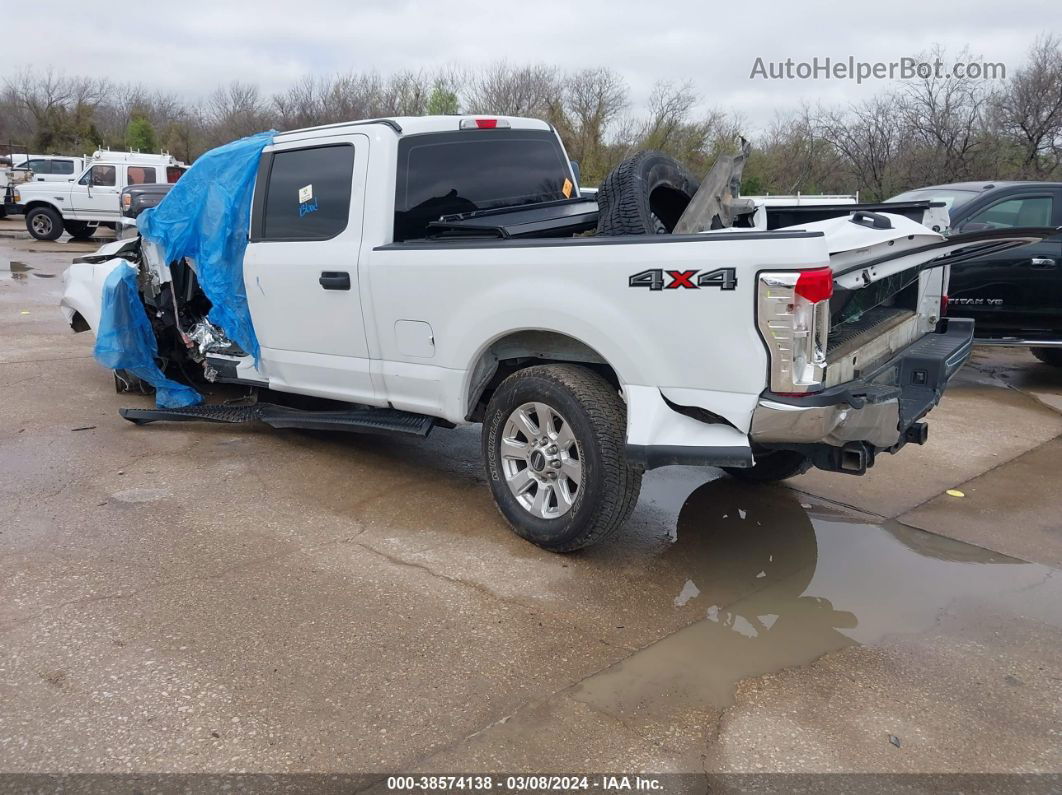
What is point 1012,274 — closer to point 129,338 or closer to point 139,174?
point 129,338

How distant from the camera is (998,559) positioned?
446 centimetres

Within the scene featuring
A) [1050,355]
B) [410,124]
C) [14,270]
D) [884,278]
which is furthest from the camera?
[14,270]

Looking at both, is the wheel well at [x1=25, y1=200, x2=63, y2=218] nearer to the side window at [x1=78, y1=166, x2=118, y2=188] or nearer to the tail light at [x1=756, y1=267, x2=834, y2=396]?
the side window at [x1=78, y1=166, x2=118, y2=188]

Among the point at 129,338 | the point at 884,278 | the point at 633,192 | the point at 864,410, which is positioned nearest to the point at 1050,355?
the point at 884,278

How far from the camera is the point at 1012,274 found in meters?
8.05

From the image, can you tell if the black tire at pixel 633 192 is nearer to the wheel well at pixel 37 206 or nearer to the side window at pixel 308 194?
the side window at pixel 308 194

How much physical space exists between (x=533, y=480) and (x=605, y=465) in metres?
0.51

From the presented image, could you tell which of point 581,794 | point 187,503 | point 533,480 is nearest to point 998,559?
point 533,480

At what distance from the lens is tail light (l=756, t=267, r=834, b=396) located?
10.9ft

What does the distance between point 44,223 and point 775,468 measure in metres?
21.8

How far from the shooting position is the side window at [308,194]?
508cm

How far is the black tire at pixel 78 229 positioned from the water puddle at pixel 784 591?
70.1ft

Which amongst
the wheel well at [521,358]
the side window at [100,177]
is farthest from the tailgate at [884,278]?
the side window at [100,177]

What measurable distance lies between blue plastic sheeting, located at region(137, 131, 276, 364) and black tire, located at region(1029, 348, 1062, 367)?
7.71 m
